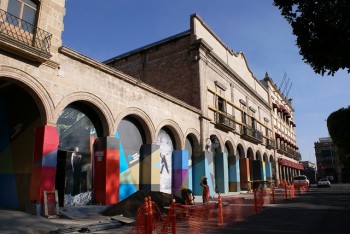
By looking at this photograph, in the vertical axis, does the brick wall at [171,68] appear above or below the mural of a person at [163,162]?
above

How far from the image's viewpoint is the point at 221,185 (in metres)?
23.6

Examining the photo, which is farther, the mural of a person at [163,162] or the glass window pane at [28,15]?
the mural of a person at [163,162]

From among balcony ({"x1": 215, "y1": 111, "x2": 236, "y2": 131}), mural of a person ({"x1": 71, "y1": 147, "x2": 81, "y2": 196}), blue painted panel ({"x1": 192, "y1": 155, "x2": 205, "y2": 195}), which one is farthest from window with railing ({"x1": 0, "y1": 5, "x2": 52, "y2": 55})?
balcony ({"x1": 215, "y1": 111, "x2": 236, "y2": 131})

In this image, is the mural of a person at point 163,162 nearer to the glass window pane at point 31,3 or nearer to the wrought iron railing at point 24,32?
the wrought iron railing at point 24,32

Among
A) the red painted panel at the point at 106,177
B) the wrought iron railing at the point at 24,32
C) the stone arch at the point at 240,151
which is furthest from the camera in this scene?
the stone arch at the point at 240,151

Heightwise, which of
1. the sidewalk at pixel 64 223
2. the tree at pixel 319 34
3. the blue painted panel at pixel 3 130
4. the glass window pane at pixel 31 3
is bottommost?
the sidewalk at pixel 64 223

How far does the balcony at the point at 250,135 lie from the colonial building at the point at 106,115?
6.64 ft

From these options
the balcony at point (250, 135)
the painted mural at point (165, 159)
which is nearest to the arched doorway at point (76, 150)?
the painted mural at point (165, 159)

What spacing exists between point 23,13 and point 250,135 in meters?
23.9

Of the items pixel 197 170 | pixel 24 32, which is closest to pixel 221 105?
pixel 197 170

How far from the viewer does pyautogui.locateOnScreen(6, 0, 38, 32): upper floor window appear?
33.0 feet

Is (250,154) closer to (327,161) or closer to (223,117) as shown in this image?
(223,117)

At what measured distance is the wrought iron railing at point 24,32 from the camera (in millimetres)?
9680

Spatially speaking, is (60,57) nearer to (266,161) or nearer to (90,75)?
(90,75)
